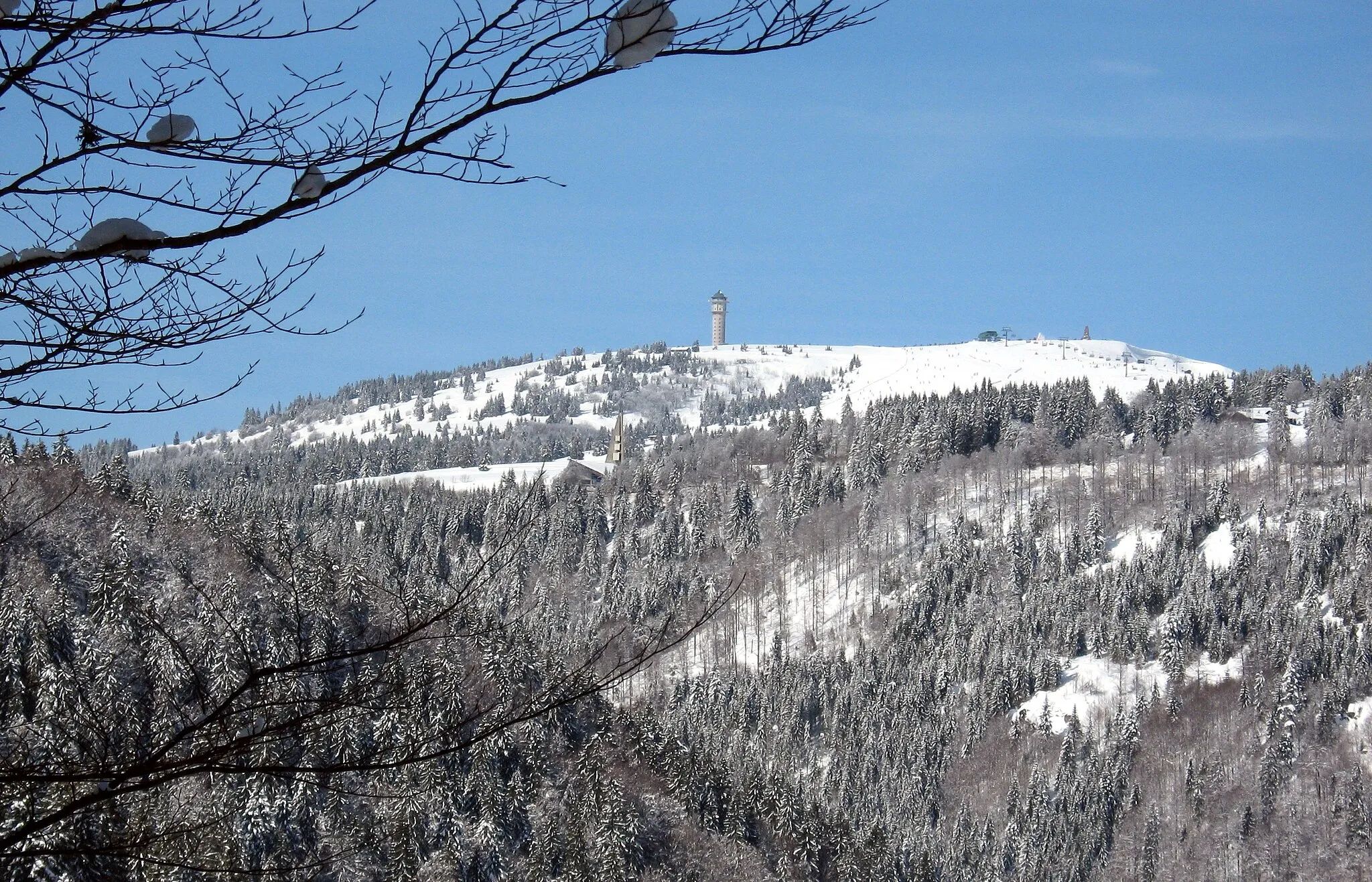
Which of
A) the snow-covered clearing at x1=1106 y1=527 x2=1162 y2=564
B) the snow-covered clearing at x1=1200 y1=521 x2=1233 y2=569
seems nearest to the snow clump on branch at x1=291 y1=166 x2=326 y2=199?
the snow-covered clearing at x1=1200 y1=521 x2=1233 y2=569

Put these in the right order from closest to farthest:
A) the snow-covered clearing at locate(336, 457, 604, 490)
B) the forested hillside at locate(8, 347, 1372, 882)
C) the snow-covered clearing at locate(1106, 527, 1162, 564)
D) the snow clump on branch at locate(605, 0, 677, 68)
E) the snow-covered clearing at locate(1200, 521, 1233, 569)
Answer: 1. the snow clump on branch at locate(605, 0, 677, 68)
2. the forested hillside at locate(8, 347, 1372, 882)
3. the snow-covered clearing at locate(1200, 521, 1233, 569)
4. the snow-covered clearing at locate(1106, 527, 1162, 564)
5. the snow-covered clearing at locate(336, 457, 604, 490)

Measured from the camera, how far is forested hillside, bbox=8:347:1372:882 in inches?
1603

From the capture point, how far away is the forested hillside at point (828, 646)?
4072 cm

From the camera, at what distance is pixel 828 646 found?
421ft

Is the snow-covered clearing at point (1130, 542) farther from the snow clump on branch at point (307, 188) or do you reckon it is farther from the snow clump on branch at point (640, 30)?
the snow clump on branch at point (307, 188)

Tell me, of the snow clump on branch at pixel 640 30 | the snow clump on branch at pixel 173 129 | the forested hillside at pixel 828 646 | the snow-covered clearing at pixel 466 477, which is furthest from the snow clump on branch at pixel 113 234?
the snow-covered clearing at pixel 466 477

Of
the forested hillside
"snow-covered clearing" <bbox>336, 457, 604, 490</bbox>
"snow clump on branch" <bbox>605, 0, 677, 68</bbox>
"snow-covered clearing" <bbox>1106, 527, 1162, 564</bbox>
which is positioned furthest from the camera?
"snow-covered clearing" <bbox>336, 457, 604, 490</bbox>

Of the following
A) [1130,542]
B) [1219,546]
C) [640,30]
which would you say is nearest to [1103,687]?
[1130,542]

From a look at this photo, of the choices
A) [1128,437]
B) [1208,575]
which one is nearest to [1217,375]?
[1128,437]

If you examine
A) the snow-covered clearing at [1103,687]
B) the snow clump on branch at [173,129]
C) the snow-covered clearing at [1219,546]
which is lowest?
the snow-covered clearing at [1103,687]

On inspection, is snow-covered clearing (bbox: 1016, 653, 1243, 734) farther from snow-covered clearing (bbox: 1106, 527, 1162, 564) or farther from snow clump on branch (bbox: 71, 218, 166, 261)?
snow clump on branch (bbox: 71, 218, 166, 261)

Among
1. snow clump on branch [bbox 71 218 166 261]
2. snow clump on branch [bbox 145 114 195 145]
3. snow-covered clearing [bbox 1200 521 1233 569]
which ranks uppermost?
snow clump on branch [bbox 145 114 195 145]

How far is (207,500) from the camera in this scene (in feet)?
260

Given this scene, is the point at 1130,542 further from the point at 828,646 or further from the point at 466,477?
the point at 466,477
